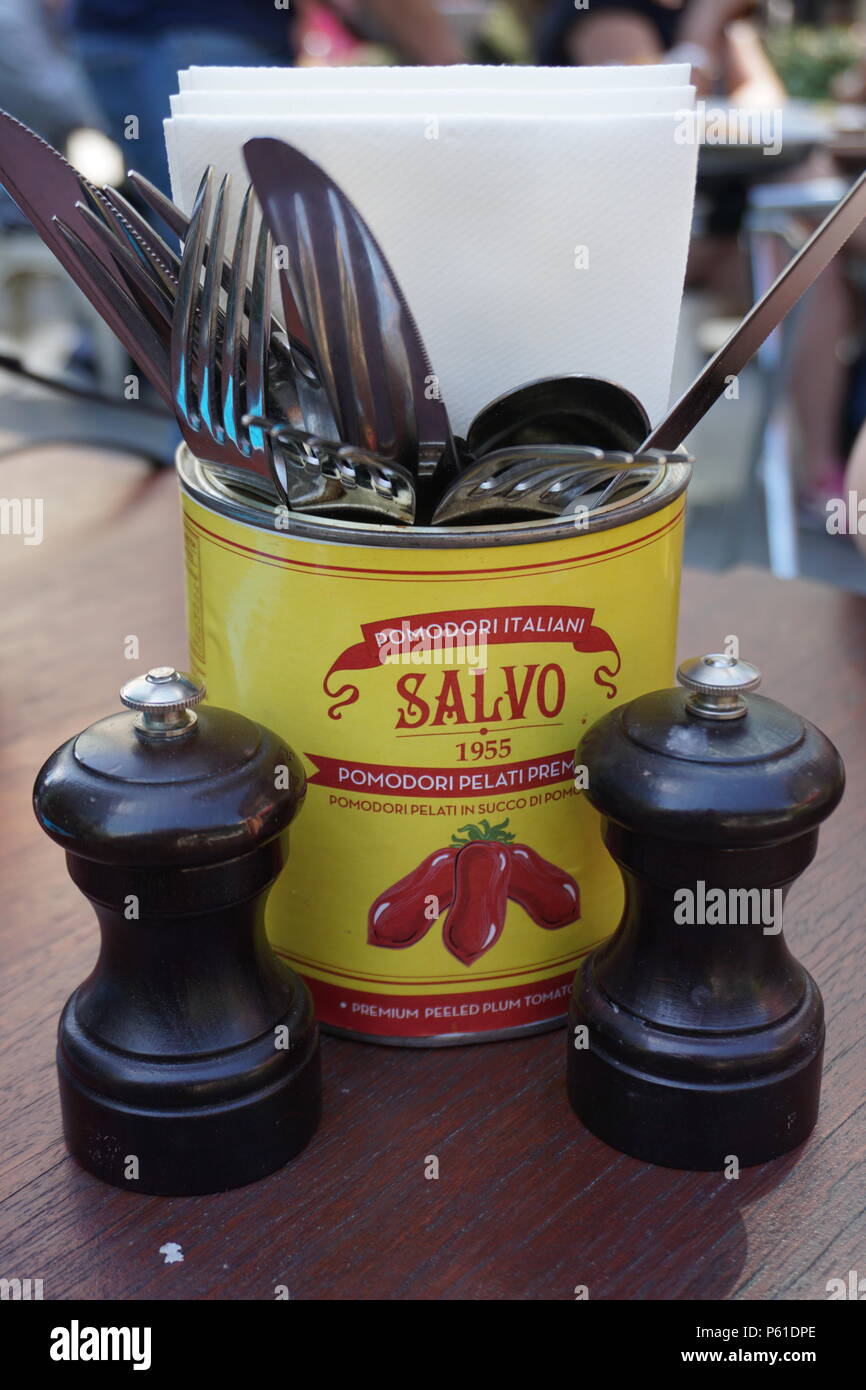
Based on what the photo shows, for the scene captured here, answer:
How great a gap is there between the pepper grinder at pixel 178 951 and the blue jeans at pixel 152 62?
195 cm

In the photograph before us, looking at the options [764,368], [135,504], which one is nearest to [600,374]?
[135,504]

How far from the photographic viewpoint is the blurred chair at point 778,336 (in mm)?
2582

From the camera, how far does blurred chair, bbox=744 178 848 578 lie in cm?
258

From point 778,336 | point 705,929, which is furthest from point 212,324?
point 778,336

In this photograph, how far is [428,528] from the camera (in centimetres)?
52

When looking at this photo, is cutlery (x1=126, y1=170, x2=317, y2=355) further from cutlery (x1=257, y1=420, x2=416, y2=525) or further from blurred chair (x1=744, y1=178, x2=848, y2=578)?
blurred chair (x1=744, y1=178, x2=848, y2=578)

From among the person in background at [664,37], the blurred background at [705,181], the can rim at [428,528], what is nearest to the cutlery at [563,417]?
the can rim at [428,528]

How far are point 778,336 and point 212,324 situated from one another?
2842mm

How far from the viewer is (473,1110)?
563mm

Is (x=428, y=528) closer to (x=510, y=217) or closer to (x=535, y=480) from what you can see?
(x=535, y=480)

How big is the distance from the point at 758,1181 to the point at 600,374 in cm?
34

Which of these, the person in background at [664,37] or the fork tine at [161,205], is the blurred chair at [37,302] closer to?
the person in background at [664,37]

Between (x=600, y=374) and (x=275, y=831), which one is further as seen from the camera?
(x=600, y=374)
